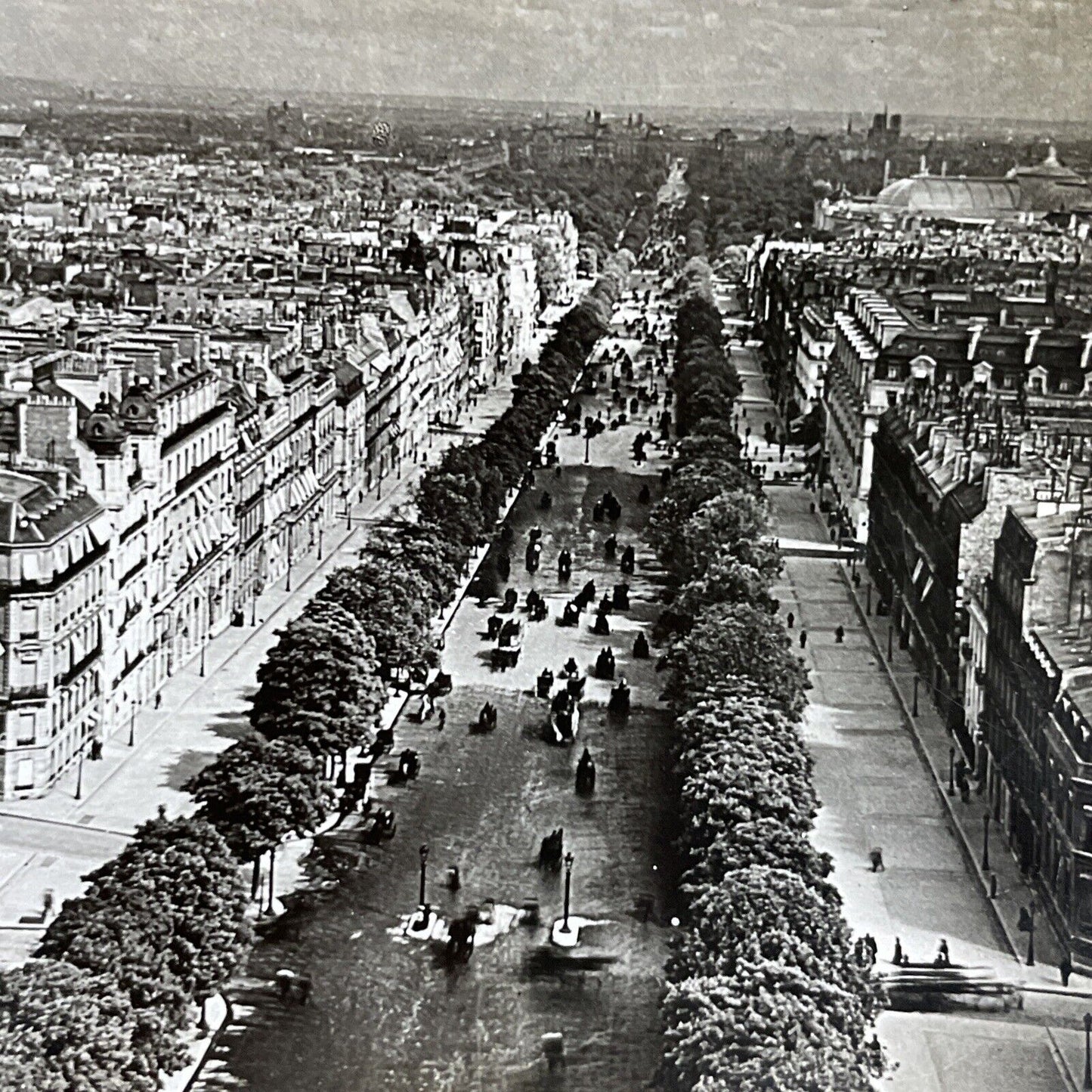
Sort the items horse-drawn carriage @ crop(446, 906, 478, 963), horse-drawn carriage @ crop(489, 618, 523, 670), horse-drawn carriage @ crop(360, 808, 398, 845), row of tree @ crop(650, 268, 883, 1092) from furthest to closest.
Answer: horse-drawn carriage @ crop(489, 618, 523, 670), horse-drawn carriage @ crop(360, 808, 398, 845), horse-drawn carriage @ crop(446, 906, 478, 963), row of tree @ crop(650, 268, 883, 1092)

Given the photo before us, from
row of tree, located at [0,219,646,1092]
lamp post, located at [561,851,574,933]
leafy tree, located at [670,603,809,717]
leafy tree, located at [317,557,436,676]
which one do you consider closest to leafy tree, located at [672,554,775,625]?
leafy tree, located at [670,603,809,717]

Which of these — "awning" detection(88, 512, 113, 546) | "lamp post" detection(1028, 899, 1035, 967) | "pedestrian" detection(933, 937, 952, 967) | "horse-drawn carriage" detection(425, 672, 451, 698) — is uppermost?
"awning" detection(88, 512, 113, 546)

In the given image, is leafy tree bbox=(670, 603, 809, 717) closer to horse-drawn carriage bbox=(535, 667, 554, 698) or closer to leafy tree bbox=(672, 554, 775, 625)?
leafy tree bbox=(672, 554, 775, 625)

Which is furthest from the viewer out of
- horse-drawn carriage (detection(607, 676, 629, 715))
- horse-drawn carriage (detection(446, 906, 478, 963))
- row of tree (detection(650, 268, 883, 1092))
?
horse-drawn carriage (detection(607, 676, 629, 715))

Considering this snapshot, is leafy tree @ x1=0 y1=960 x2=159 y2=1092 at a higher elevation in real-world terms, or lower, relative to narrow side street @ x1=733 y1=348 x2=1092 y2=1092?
higher

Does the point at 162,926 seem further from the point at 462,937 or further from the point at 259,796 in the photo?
the point at 462,937

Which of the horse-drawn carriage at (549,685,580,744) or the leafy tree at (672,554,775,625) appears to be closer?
the horse-drawn carriage at (549,685,580,744)

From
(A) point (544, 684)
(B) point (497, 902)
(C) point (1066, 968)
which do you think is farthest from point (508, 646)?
(C) point (1066, 968)
